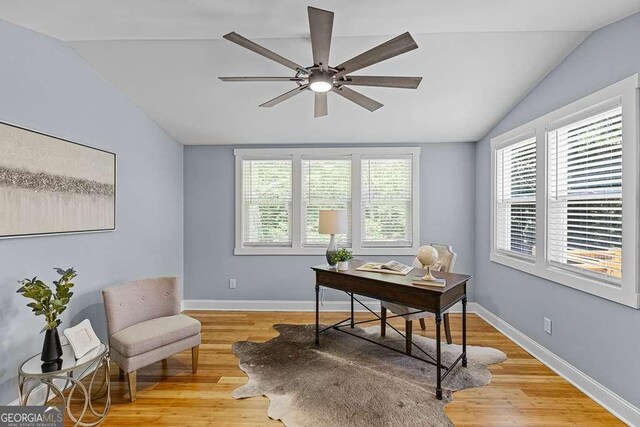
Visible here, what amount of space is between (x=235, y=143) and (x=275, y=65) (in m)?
1.75

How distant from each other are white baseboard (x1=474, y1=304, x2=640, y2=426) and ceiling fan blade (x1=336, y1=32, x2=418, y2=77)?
268 centimetres

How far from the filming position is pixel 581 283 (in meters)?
2.40

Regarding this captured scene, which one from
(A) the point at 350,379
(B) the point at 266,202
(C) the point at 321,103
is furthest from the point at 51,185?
(A) the point at 350,379

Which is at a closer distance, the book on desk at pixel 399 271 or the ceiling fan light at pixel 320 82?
the ceiling fan light at pixel 320 82

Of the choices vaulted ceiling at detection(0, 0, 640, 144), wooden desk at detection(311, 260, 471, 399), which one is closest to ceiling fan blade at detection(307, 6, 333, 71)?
vaulted ceiling at detection(0, 0, 640, 144)

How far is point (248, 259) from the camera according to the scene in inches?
168

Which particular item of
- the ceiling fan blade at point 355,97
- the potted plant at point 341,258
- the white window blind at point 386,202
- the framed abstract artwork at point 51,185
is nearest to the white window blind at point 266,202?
the white window blind at point 386,202

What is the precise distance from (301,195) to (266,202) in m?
0.50

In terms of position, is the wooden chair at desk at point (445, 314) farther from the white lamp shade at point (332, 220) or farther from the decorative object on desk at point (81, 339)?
the decorative object on desk at point (81, 339)

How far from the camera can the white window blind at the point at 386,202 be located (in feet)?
13.7

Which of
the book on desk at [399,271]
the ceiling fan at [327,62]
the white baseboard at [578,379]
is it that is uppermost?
the ceiling fan at [327,62]

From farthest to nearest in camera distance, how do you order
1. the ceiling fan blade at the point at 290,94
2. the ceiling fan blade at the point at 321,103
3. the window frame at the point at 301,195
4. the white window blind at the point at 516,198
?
the window frame at the point at 301,195 → the white window blind at the point at 516,198 → the ceiling fan blade at the point at 321,103 → the ceiling fan blade at the point at 290,94

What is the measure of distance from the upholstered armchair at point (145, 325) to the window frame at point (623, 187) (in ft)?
10.4

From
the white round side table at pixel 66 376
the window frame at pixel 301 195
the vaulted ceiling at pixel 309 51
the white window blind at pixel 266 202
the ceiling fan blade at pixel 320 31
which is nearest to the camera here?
the ceiling fan blade at pixel 320 31
